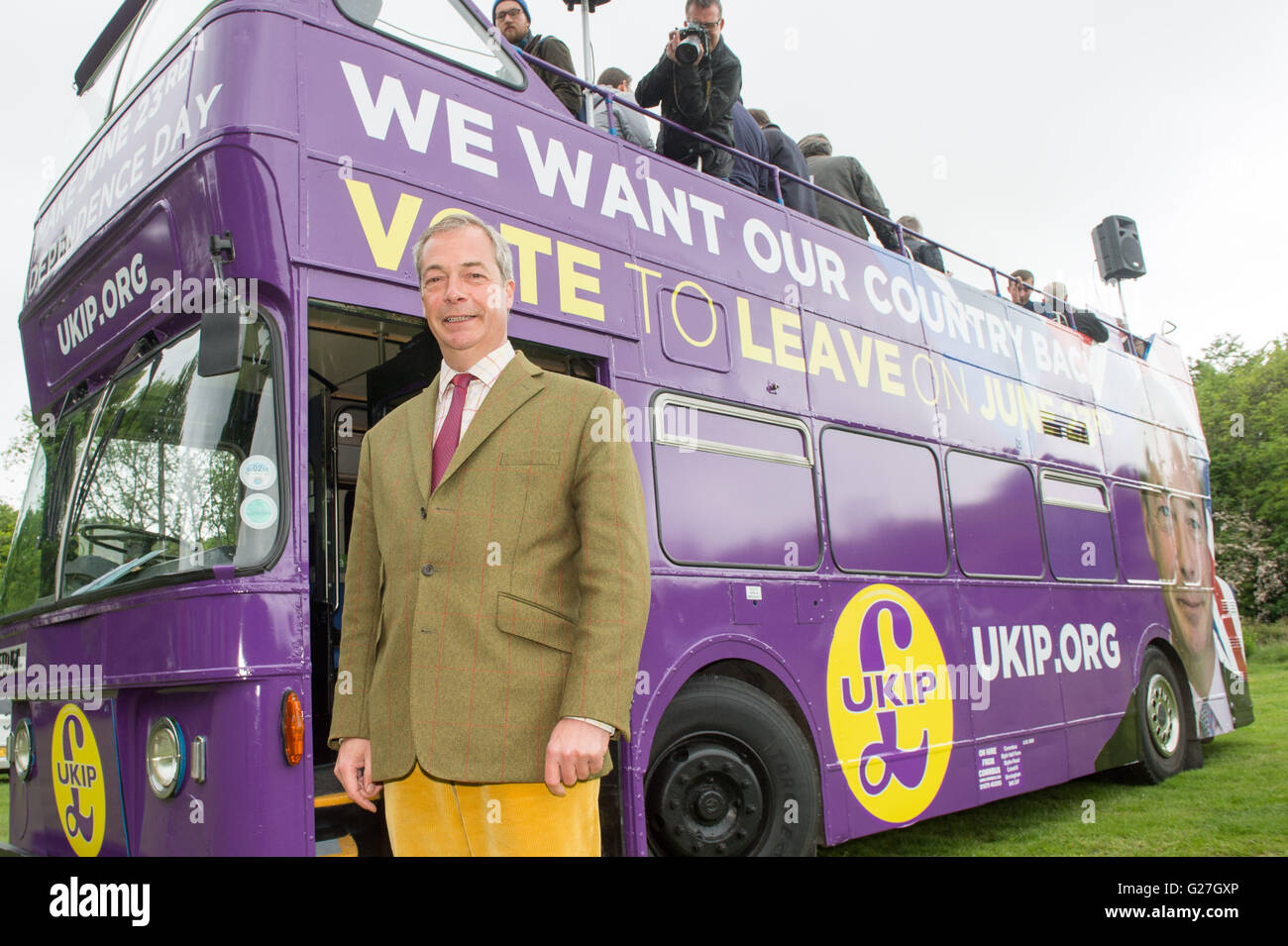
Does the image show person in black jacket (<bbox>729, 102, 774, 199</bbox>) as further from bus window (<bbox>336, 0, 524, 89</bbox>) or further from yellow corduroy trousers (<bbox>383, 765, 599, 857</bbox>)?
yellow corduroy trousers (<bbox>383, 765, 599, 857</bbox>)

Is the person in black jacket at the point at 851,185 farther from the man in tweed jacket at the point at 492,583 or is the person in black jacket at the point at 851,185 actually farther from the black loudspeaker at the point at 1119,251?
the black loudspeaker at the point at 1119,251

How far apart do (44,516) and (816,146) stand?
21.2 feet

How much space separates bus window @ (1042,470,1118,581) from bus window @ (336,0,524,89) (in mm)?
A: 4841

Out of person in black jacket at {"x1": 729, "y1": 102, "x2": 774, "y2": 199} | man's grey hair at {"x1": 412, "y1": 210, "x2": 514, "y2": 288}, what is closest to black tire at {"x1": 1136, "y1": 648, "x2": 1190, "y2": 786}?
person in black jacket at {"x1": 729, "y1": 102, "x2": 774, "y2": 199}

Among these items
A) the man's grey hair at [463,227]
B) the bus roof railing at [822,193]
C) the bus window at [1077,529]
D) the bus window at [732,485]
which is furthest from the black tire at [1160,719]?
the man's grey hair at [463,227]

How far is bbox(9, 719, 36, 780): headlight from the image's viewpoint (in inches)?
151

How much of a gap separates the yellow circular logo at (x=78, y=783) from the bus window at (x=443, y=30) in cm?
287

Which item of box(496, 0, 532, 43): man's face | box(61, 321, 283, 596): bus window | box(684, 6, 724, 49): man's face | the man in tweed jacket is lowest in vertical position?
the man in tweed jacket

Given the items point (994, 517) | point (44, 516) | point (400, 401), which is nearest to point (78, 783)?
point (44, 516)

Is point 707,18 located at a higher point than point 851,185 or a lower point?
higher

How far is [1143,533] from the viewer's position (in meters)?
8.13

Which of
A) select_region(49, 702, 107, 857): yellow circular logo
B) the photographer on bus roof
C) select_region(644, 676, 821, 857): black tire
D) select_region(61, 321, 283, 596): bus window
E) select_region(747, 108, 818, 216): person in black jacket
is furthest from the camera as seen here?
select_region(747, 108, 818, 216): person in black jacket

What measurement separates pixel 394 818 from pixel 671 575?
6.96ft

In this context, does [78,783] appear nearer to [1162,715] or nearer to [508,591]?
[508,591]
